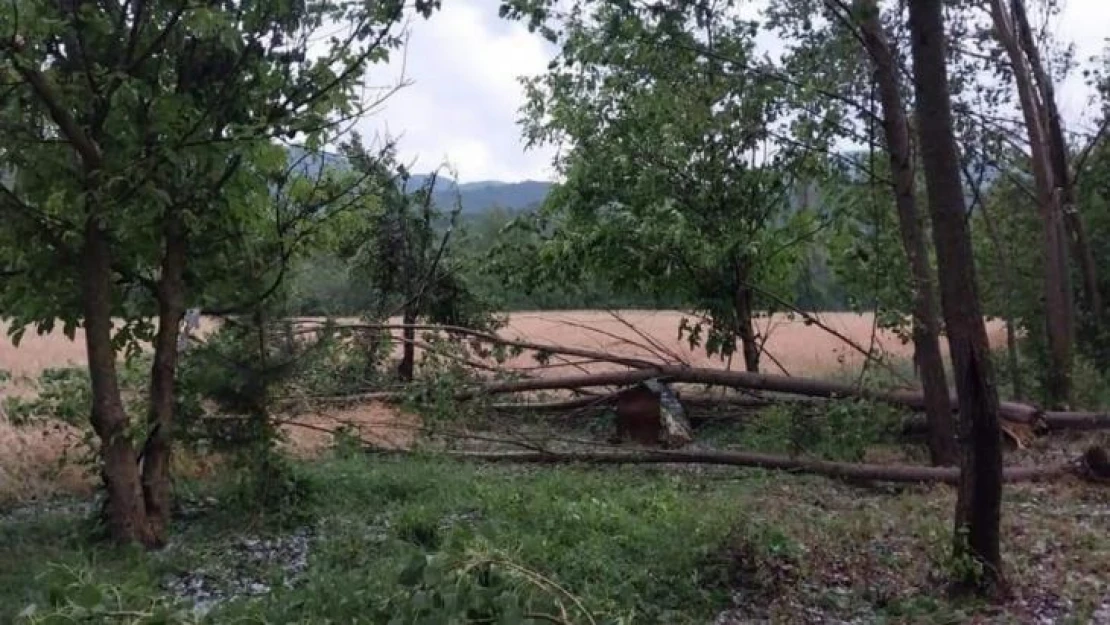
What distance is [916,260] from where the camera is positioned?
9492mm

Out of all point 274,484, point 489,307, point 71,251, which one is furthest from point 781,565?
point 489,307

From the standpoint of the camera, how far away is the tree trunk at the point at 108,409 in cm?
678

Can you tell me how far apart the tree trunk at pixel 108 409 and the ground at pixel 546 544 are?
243 mm

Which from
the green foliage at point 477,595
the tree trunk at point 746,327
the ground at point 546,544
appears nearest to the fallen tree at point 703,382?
the ground at point 546,544

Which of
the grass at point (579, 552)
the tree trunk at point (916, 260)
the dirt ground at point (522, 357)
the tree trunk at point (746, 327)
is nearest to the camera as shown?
the grass at point (579, 552)

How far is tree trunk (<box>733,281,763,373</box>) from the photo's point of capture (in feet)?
49.1

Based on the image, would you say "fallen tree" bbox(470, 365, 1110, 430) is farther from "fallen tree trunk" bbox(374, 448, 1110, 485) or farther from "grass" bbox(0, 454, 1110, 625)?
"grass" bbox(0, 454, 1110, 625)

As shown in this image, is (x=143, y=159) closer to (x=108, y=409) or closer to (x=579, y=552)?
(x=108, y=409)

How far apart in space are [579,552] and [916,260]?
4687mm

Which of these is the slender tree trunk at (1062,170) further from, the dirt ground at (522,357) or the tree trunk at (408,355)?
the tree trunk at (408,355)

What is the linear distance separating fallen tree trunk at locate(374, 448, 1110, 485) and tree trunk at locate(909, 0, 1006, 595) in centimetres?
346

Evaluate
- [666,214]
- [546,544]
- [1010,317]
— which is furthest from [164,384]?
[1010,317]

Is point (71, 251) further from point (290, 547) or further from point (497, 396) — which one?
point (497, 396)

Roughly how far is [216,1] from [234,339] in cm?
238
